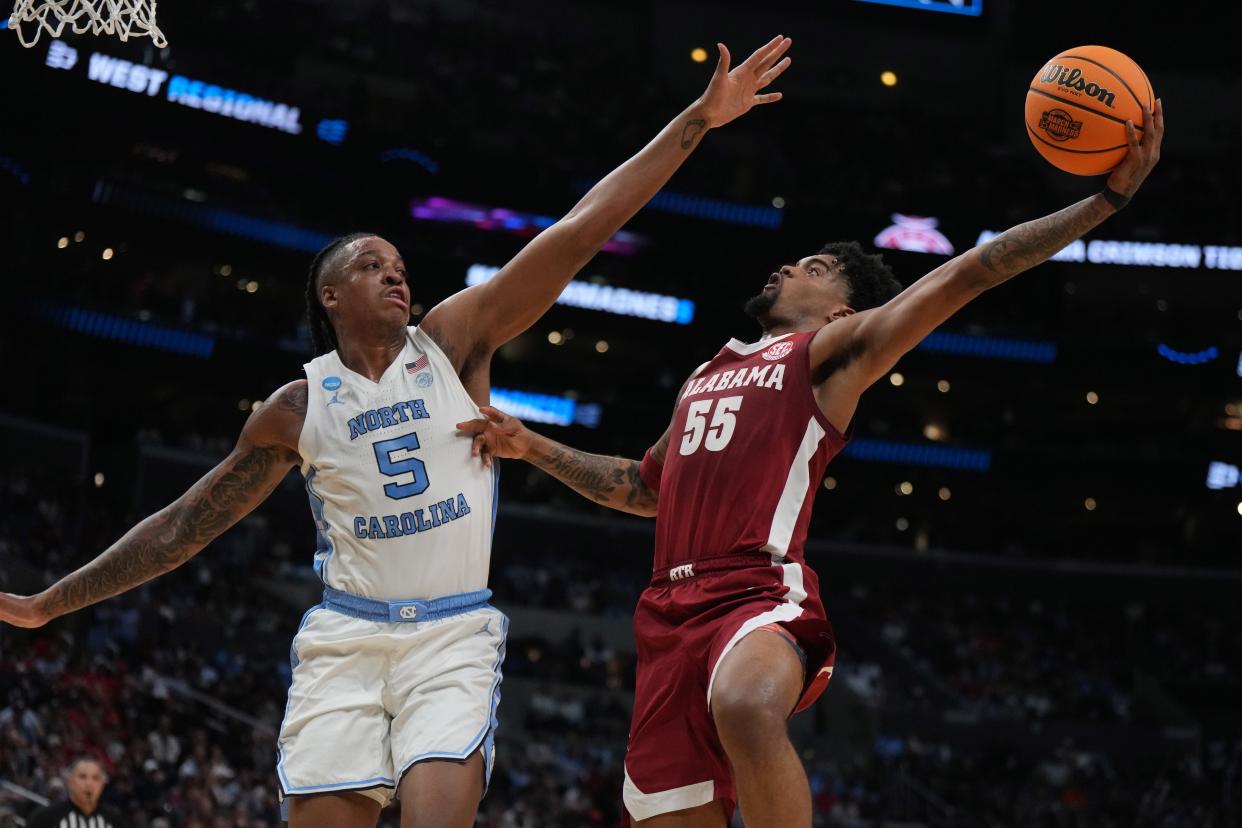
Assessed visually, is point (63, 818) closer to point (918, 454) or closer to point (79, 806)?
point (79, 806)

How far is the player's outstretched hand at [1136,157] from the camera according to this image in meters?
5.13

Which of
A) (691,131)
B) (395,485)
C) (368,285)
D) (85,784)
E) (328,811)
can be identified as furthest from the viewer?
(85,784)

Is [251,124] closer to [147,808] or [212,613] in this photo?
[212,613]

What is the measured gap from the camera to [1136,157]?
203 inches

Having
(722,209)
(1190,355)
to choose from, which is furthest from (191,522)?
(1190,355)

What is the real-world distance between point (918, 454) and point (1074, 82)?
106 feet

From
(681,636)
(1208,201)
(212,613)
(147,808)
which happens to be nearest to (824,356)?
(681,636)

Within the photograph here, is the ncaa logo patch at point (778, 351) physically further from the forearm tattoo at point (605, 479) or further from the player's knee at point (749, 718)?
the player's knee at point (749, 718)

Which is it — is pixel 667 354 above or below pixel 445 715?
above

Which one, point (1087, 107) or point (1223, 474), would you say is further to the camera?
point (1223, 474)

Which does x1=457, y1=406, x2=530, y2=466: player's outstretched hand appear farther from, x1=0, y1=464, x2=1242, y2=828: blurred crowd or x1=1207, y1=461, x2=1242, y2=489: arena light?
x1=1207, y1=461, x2=1242, y2=489: arena light

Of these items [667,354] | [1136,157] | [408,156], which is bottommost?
[1136,157]

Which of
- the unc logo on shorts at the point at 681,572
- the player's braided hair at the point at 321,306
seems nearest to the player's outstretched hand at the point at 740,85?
the player's braided hair at the point at 321,306

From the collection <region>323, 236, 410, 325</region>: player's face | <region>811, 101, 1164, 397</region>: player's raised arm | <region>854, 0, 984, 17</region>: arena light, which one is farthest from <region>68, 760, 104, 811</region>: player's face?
<region>854, 0, 984, 17</region>: arena light
